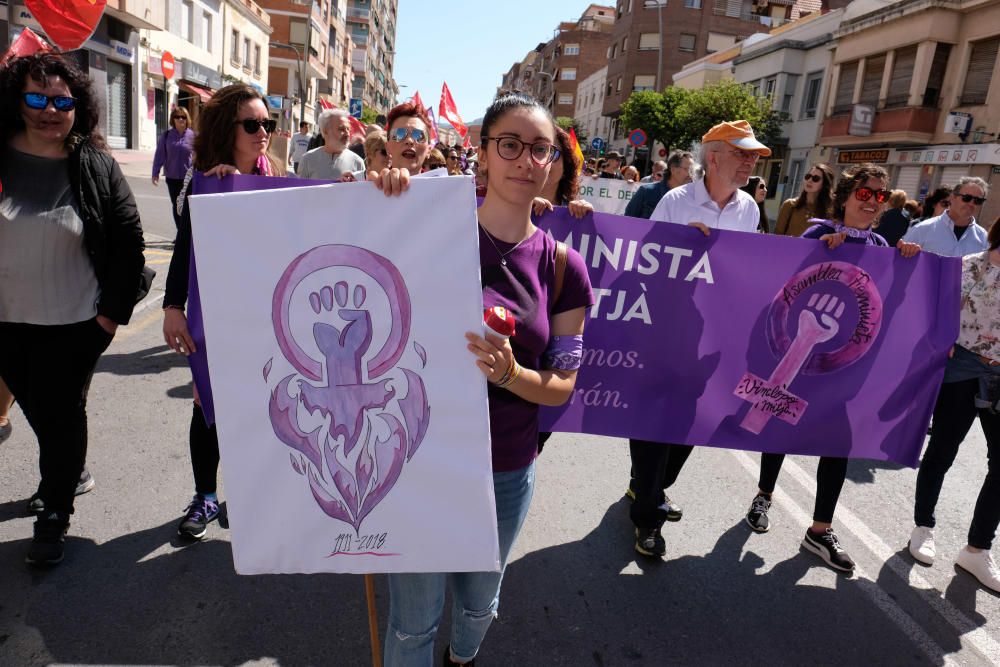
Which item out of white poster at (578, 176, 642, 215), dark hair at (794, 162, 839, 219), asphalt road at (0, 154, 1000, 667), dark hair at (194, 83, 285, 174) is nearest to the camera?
asphalt road at (0, 154, 1000, 667)

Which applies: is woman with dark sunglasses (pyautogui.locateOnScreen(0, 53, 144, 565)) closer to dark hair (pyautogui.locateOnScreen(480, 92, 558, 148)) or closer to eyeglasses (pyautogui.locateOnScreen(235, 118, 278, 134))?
eyeglasses (pyautogui.locateOnScreen(235, 118, 278, 134))

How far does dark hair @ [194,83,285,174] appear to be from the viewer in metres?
2.98

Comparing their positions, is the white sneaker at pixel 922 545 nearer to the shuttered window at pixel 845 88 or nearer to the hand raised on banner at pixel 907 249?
the hand raised on banner at pixel 907 249

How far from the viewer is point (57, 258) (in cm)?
281

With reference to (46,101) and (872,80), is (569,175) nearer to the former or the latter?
(46,101)

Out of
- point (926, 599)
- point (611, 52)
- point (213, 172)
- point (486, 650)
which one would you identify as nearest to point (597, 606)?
point (486, 650)

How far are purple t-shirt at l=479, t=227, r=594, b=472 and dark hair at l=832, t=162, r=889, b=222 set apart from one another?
6.72 feet

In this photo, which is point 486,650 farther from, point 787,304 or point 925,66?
point 925,66

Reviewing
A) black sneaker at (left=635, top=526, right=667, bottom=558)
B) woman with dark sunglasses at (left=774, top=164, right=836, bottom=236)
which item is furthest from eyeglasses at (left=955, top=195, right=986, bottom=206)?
black sneaker at (left=635, top=526, right=667, bottom=558)

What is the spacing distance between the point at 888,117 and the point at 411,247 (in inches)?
1067

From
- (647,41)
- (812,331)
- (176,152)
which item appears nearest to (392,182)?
(812,331)

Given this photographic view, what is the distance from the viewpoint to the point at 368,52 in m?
74.9

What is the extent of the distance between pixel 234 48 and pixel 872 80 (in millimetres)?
29206

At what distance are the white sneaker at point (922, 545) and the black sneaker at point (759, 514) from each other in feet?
2.32
